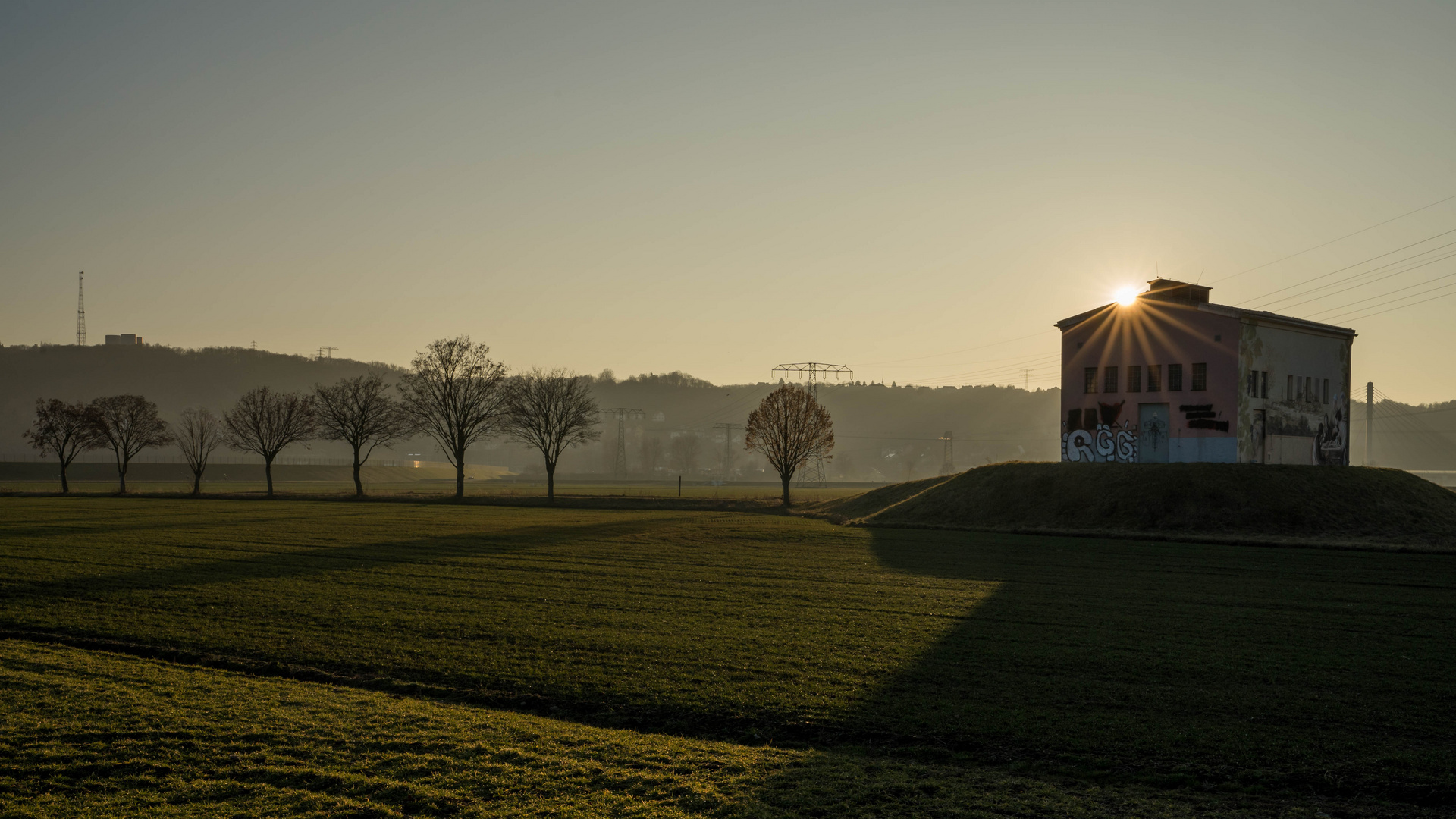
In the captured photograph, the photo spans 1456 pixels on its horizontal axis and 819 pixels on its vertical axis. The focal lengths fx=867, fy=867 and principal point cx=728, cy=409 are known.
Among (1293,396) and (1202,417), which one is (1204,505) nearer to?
→ (1202,417)

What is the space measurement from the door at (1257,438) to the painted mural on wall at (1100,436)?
6087 millimetres

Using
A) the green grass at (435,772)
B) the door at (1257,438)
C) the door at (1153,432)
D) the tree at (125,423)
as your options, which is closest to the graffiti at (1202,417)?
the door at (1153,432)

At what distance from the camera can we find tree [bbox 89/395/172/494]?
90.3 meters

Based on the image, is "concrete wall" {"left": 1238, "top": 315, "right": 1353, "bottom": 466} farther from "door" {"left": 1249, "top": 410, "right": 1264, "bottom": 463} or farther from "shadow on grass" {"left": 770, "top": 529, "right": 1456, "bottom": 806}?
"shadow on grass" {"left": 770, "top": 529, "right": 1456, "bottom": 806}

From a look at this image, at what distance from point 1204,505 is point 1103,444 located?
11526mm

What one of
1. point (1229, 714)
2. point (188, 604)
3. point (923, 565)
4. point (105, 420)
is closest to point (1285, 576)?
point (923, 565)

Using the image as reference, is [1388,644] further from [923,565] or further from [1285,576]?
[923,565]

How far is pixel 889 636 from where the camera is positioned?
18047 mm

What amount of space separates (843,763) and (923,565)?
21.0m

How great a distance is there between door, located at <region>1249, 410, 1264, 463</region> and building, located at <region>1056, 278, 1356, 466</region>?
8 cm

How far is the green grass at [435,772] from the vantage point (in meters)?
9.09

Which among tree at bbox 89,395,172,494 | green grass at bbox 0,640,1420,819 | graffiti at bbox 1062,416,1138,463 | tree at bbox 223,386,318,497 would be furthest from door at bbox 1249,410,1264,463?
tree at bbox 89,395,172,494

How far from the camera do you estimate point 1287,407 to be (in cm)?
5166

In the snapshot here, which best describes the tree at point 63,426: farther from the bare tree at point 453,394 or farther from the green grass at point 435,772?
the green grass at point 435,772
